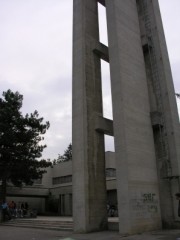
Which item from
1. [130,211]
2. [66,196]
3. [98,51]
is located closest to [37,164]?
[66,196]

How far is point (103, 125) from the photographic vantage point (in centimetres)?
1959

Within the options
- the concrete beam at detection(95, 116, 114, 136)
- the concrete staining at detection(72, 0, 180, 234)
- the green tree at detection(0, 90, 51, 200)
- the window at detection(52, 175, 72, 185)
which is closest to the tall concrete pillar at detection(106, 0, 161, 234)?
the concrete staining at detection(72, 0, 180, 234)

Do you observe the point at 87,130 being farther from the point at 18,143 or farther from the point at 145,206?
the point at 18,143

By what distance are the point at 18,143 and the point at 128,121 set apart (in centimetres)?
1455

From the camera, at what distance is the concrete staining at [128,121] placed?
53.1 ft

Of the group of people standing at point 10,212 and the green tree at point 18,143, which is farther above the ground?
the green tree at point 18,143

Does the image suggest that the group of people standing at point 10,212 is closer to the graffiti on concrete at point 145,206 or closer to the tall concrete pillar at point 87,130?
the tall concrete pillar at point 87,130

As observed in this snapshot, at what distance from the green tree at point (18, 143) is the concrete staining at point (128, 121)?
33.7ft

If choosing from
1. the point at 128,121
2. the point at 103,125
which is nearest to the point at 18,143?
the point at 103,125

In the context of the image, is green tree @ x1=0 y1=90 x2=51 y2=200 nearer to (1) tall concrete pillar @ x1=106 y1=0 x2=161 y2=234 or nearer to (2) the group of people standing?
(2) the group of people standing

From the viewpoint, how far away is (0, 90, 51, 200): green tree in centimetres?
2717

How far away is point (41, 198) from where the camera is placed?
44625 mm

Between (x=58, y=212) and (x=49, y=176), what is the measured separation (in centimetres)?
821

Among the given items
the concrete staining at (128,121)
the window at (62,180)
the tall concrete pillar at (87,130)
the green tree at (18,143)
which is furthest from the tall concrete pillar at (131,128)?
the window at (62,180)
